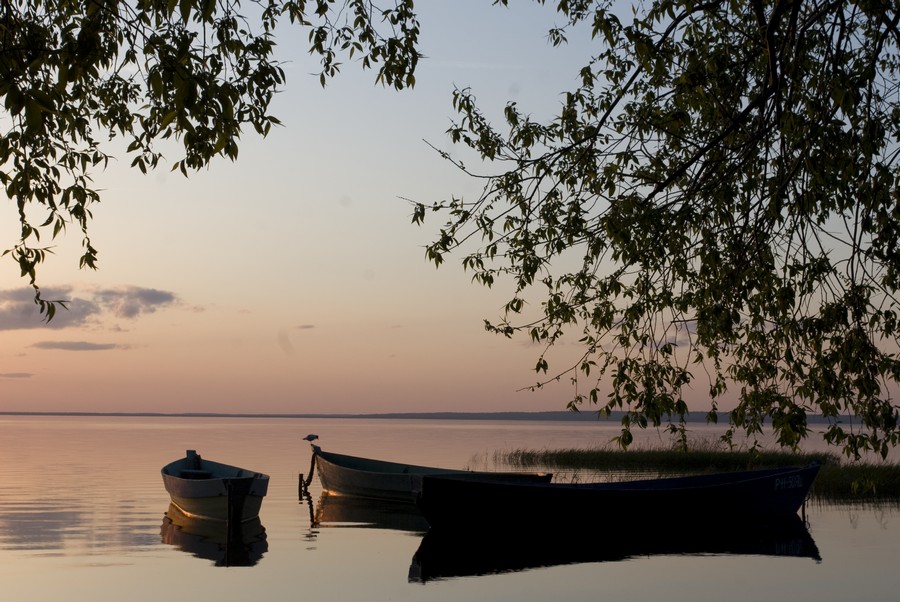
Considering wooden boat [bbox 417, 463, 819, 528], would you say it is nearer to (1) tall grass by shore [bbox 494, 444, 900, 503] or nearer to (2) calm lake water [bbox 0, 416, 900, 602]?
(2) calm lake water [bbox 0, 416, 900, 602]

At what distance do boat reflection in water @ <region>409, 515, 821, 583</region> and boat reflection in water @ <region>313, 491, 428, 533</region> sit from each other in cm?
232

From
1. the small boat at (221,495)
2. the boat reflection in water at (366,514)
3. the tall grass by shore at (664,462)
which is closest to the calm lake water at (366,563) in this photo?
the boat reflection in water at (366,514)

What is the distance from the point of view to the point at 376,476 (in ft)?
105

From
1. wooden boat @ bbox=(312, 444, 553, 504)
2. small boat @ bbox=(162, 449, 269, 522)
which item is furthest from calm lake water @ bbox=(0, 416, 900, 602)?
wooden boat @ bbox=(312, 444, 553, 504)

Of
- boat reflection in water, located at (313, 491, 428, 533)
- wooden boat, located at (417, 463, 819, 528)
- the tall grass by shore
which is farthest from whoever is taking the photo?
the tall grass by shore

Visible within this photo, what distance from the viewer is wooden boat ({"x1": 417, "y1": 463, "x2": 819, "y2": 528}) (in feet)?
74.4

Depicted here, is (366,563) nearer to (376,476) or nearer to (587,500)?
(587,500)

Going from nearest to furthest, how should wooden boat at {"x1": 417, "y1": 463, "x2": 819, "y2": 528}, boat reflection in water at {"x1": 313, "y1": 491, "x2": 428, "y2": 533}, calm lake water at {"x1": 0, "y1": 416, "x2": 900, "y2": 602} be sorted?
calm lake water at {"x1": 0, "y1": 416, "x2": 900, "y2": 602} → wooden boat at {"x1": 417, "y1": 463, "x2": 819, "y2": 528} → boat reflection in water at {"x1": 313, "y1": 491, "x2": 428, "y2": 533}

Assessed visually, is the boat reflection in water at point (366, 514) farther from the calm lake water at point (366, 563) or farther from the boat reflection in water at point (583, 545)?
the boat reflection in water at point (583, 545)

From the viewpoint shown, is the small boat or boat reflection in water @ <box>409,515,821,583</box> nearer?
boat reflection in water @ <box>409,515,821,583</box>

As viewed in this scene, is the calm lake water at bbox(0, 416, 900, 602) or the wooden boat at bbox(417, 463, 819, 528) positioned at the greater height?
the wooden boat at bbox(417, 463, 819, 528)

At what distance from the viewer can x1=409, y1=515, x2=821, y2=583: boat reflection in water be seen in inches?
806

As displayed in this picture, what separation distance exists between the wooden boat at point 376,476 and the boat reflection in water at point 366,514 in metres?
0.27

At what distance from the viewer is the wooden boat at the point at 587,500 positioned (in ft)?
74.4
